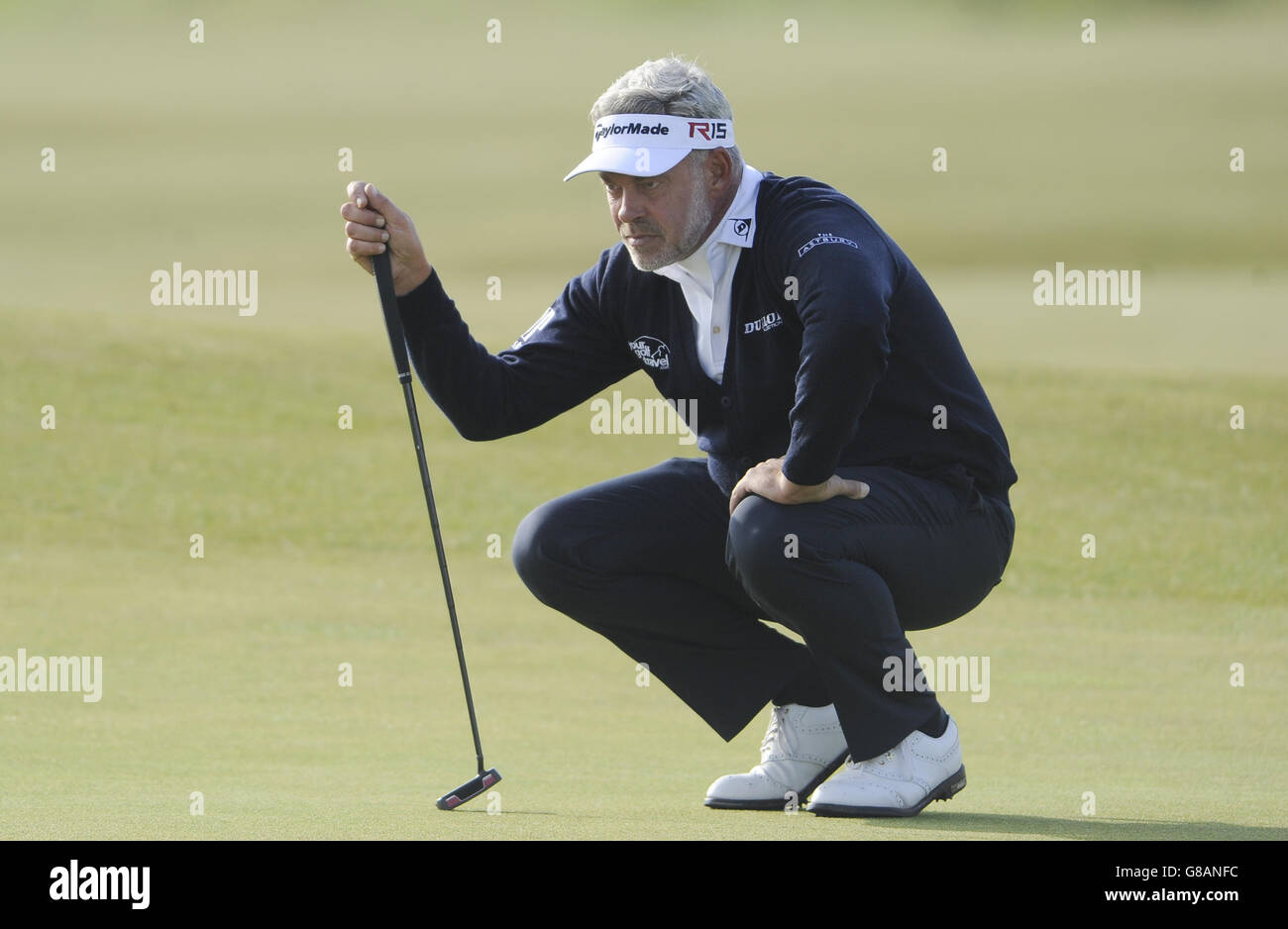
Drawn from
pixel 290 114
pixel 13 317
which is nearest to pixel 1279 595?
pixel 13 317

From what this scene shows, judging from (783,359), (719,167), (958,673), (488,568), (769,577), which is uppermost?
(719,167)

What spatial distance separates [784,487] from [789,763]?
690 millimetres

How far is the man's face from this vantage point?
3807 millimetres

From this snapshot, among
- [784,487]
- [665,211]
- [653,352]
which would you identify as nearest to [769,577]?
[784,487]

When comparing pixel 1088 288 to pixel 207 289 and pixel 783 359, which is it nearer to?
pixel 207 289

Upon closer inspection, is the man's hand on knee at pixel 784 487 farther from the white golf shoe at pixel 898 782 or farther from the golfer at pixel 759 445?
the white golf shoe at pixel 898 782

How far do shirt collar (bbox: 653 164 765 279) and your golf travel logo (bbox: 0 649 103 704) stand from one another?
297 centimetres

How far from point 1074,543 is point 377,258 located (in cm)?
765

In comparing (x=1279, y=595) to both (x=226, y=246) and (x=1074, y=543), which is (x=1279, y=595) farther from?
(x=226, y=246)

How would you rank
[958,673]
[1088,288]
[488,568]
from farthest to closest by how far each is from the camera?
1. [1088,288]
2. [488,568]
3. [958,673]

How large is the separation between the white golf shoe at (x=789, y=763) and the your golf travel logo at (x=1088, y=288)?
19.5 metres

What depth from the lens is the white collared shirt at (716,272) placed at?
12.6ft

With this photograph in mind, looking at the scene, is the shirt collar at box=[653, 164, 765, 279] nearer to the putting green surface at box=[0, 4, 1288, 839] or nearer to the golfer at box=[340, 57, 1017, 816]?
the golfer at box=[340, 57, 1017, 816]

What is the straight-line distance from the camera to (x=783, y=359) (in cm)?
385
